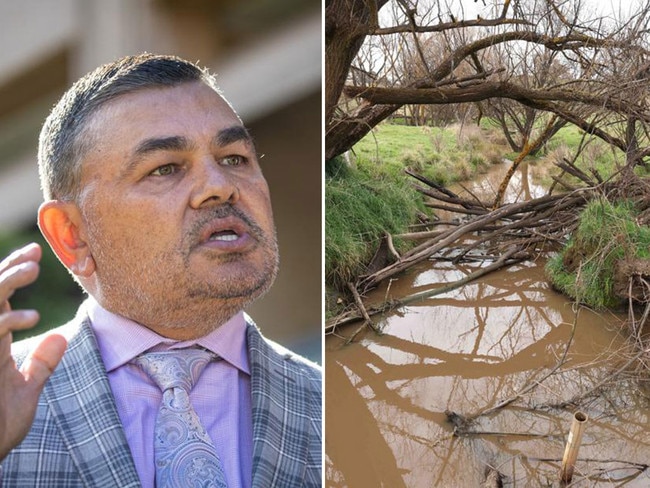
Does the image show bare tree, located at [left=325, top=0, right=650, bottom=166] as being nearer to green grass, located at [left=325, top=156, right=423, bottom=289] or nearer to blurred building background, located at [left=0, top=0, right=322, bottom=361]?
green grass, located at [left=325, top=156, right=423, bottom=289]

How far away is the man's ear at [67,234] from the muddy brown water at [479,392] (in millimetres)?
2240

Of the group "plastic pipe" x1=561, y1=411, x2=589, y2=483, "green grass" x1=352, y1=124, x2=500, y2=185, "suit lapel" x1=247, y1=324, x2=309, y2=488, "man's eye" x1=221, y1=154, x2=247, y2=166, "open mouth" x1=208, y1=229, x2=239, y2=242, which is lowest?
"plastic pipe" x1=561, y1=411, x2=589, y2=483

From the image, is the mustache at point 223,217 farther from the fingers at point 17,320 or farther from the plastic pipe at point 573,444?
the plastic pipe at point 573,444

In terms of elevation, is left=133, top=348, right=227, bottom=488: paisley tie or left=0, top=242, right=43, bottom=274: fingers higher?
left=0, top=242, right=43, bottom=274: fingers

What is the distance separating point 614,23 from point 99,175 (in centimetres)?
388

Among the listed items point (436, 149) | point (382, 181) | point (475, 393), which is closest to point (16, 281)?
point (475, 393)

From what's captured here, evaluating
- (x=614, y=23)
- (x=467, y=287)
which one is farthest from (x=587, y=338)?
(x=614, y=23)

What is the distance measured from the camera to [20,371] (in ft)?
2.13

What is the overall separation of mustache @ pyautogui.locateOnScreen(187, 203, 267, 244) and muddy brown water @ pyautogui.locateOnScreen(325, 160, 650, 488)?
215 cm

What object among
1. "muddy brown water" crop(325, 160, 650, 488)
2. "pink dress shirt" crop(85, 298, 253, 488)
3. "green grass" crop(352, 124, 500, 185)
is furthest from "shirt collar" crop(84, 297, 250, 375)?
→ "green grass" crop(352, 124, 500, 185)

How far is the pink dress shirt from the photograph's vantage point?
76 centimetres

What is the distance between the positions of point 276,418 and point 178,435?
0.11m

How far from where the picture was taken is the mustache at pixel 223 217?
772 mm

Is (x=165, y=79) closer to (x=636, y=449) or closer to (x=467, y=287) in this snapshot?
(x=636, y=449)
